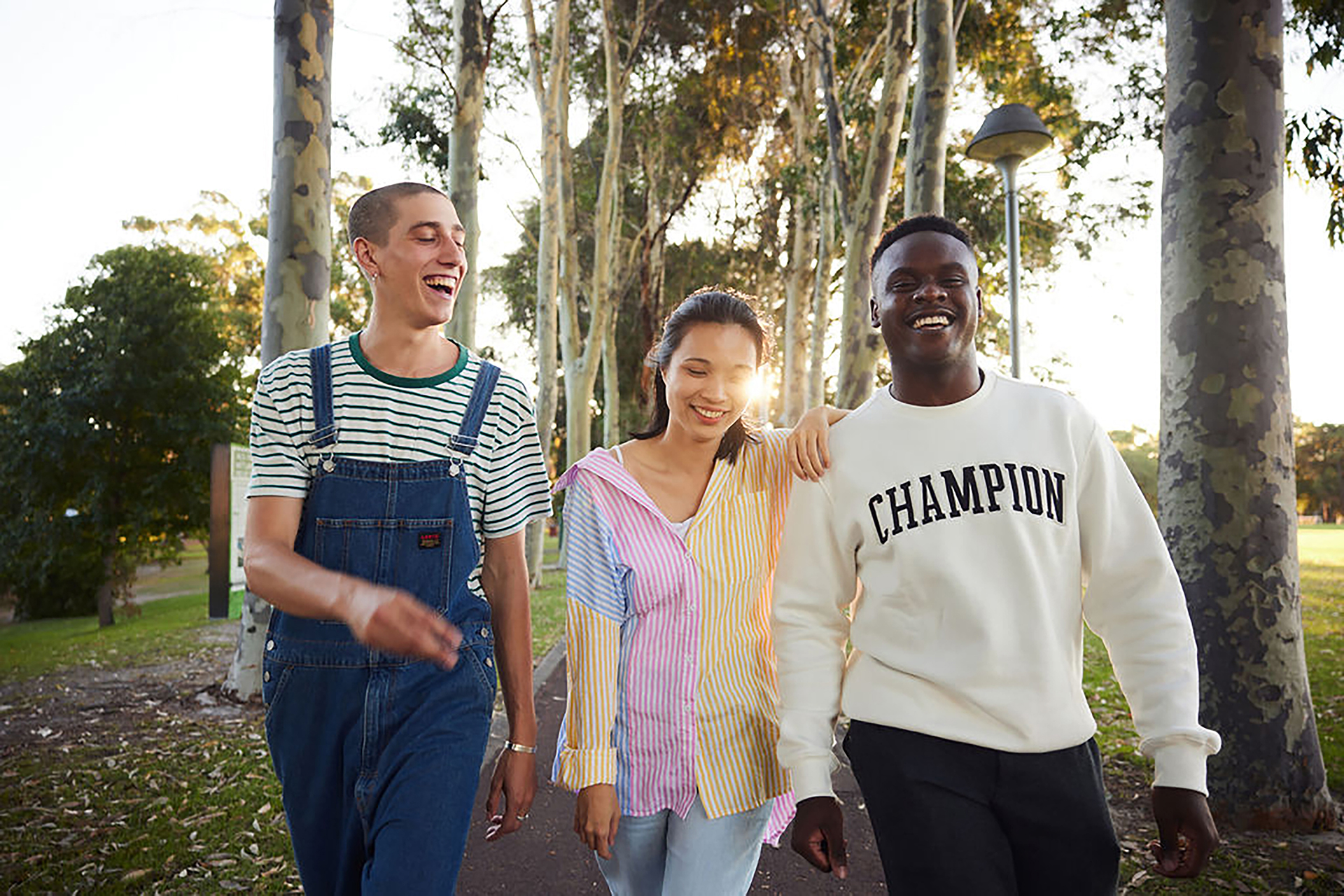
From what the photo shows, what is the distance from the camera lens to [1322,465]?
77250 millimetres

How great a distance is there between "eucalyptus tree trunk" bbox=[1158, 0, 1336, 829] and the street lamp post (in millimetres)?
3912

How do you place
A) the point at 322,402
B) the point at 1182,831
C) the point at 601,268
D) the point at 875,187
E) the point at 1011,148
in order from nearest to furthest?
1. the point at 1182,831
2. the point at 322,402
3. the point at 1011,148
4. the point at 875,187
5. the point at 601,268

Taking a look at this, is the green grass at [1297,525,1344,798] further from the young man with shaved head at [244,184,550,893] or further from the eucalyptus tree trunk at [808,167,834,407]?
the eucalyptus tree trunk at [808,167,834,407]

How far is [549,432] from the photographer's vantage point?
1916 cm

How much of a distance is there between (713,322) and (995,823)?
4.83ft

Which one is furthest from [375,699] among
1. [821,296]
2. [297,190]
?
[821,296]

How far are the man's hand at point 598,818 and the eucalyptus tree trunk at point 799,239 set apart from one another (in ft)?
54.0

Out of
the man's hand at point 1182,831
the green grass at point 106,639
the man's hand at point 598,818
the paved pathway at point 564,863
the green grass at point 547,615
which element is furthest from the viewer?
the green grass at point 547,615

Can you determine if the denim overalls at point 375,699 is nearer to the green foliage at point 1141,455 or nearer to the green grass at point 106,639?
the green grass at point 106,639

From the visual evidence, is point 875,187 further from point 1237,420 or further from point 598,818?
point 598,818

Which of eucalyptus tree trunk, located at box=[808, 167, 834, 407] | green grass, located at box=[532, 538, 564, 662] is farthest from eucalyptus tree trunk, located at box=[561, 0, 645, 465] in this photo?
eucalyptus tree trunk, located at box=[808, 167, 834, 407]

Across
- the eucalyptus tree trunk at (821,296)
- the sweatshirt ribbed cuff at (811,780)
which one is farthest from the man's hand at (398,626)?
the eucalyptus tree trunk at (821,296)

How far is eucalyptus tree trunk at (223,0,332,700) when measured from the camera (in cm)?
739

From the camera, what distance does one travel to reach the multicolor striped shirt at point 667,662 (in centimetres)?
239
